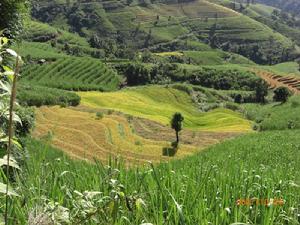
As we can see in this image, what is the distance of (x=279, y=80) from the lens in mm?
166000

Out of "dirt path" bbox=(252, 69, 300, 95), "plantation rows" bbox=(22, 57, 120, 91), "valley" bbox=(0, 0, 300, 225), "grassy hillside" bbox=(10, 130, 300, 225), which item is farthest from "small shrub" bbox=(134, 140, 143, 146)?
"dirt path" bbox=(252, 69, 300, 95)

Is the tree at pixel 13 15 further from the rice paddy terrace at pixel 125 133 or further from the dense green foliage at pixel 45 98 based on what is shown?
the dense green foliage at pixel 45 98

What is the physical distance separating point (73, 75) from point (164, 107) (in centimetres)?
4155

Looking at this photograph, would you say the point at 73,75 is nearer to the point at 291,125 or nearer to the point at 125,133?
the point at 125,133

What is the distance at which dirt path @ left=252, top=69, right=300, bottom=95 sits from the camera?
15162cm

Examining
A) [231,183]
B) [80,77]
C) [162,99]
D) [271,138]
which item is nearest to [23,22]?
[231,183]

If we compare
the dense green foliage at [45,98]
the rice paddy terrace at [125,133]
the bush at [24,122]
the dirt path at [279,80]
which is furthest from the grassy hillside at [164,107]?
the bush at [24,122]

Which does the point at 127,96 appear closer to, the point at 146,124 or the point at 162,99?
the point at 162,99

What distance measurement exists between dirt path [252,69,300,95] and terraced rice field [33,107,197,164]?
95202 millimetres

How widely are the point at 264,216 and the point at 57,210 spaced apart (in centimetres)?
169

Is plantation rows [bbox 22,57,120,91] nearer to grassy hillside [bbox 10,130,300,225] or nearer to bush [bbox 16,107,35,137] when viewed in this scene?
bush [bbox 16,107,35,137]

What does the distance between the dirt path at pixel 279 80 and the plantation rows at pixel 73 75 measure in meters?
52.0

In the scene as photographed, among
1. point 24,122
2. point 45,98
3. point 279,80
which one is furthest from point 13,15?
point 279,80

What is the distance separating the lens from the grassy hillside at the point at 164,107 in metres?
79.6
